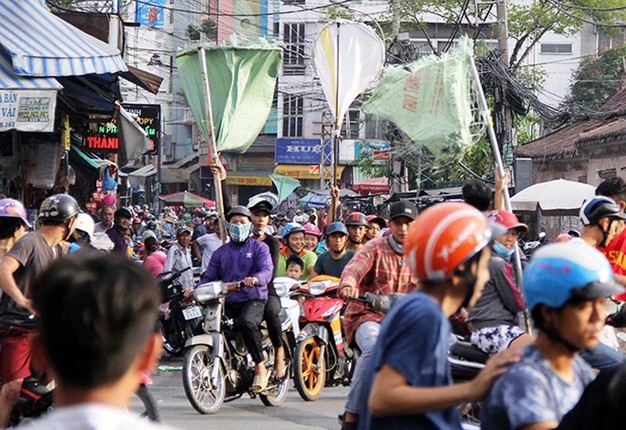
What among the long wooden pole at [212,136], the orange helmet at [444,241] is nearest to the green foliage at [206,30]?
the long wooden pole at [212,136]

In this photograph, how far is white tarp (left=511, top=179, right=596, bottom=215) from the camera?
21.8 meters

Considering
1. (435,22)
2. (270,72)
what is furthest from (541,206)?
(435,22)

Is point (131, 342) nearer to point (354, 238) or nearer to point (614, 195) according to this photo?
point (614, 195)

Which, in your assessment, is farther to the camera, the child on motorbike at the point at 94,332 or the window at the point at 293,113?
the window at the point at 293,113

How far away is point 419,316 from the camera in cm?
355

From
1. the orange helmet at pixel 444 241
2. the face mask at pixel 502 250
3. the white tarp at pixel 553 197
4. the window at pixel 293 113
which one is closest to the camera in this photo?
the orange helmet at pixel 444 241

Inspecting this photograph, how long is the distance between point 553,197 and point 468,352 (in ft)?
50.2

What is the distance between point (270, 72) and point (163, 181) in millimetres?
58972

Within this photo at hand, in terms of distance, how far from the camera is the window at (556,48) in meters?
54.4

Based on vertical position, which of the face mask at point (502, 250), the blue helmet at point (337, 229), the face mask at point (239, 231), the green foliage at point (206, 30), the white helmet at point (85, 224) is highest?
the green foliage at point (206, 30)

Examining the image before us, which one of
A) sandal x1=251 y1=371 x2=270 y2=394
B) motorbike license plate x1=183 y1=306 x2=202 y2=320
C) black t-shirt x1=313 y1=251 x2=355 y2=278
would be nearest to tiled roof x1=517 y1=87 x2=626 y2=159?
motorbike license plate x1=183 y1=306 x2=202 y2=320

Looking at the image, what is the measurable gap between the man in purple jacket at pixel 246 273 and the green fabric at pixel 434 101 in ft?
8.40

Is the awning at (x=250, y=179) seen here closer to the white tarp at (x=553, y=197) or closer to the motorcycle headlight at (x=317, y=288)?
the white tarp at (x=553, y=197)

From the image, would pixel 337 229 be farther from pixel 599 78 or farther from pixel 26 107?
pixel 599 78
